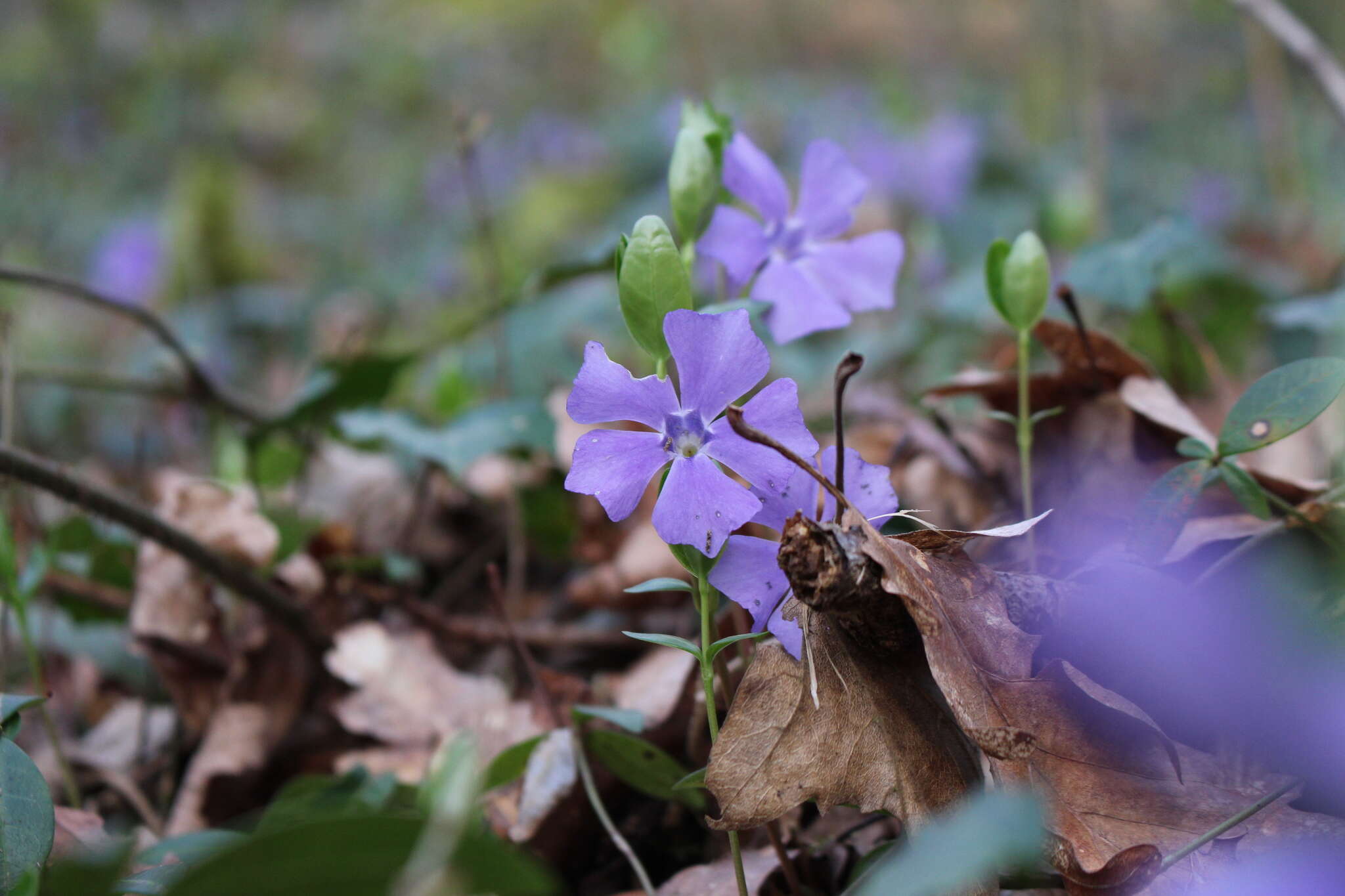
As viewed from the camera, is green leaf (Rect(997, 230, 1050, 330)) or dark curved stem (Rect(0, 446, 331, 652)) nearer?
green leaf (Rect(997, 230, 1050, 330))

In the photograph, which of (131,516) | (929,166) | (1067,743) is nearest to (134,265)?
(929,166)

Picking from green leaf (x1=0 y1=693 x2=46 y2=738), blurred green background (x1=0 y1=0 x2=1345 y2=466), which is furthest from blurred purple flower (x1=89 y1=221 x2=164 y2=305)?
green leaf (x1=0 y1=693 x2=46 y2=738)

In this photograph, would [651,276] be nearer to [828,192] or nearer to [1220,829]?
[828,192]

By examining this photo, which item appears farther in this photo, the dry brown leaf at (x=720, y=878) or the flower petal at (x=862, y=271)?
the flower petal at (x=862, y=271)

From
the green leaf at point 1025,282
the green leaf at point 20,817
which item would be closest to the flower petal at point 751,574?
the green leaf at point 1025,282

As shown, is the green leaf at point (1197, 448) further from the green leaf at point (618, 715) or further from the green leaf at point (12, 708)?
the green leaf at point (12, 708)

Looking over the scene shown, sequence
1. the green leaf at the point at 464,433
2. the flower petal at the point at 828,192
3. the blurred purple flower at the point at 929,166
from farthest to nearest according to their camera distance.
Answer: the blurred purple flower at the point at 929,166 → the green leaf at the point at 464,433 → the flower petal at the point at 828,192

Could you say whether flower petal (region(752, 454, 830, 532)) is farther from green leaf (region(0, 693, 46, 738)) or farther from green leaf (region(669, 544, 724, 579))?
green leaf (region(0, 693, 46, 738))
